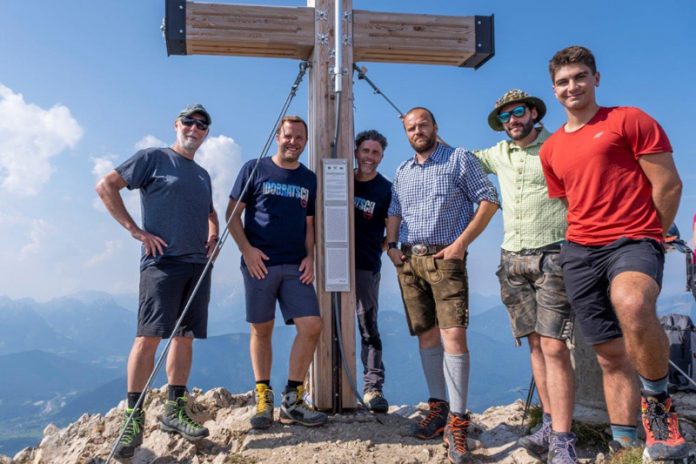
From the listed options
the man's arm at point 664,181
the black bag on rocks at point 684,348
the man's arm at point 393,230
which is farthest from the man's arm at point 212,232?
the black bag on rocks at point 684,348

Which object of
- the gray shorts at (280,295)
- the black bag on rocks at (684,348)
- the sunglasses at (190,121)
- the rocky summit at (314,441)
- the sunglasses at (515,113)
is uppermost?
the sunglasses at (190,121)

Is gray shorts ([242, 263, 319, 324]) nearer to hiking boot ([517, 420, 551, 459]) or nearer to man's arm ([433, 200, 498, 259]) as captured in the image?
man's arm ([433, 200, 498, 259])

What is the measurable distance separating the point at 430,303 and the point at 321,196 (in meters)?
1.47

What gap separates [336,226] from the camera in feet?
18.1

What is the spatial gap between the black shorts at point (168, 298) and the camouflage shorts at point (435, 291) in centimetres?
180

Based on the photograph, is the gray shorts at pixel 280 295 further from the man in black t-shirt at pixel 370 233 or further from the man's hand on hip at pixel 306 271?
the man in black t-shirt at pixel 370 233

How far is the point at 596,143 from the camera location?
3779 mm

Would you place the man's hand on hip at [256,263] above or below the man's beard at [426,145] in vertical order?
below

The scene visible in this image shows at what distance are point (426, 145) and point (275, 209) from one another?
1442 mm

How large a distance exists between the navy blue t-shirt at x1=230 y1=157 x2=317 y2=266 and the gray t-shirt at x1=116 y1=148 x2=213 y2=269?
0.45m

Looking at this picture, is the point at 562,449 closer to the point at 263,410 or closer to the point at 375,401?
the point at 375,401

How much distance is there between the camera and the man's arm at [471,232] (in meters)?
4.62

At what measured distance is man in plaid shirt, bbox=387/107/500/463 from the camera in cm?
461

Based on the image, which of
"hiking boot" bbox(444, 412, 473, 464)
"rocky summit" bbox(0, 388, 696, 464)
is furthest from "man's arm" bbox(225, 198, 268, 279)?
"hiking boot" bbox(444, 412, 473, 464)
